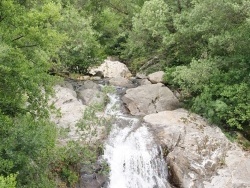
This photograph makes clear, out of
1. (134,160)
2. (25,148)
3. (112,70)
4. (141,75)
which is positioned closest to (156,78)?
(141,75)

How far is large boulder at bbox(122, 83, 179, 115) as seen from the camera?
17578 mm

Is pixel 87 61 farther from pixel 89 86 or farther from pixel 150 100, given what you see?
pixel 150 100

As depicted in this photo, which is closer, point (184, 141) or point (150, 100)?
point (184, 141)

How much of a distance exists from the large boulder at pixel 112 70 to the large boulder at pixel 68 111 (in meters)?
7.80

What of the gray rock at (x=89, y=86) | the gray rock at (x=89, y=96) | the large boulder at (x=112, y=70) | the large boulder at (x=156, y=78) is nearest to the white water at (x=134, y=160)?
the gray rock at (x=89, y=96)

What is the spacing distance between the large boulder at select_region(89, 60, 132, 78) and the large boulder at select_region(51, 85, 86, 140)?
7801 mm

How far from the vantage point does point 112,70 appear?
26.9 meters

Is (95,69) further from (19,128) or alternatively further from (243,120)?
(19,128)

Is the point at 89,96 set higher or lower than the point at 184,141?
higher

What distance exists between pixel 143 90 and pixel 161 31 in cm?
436

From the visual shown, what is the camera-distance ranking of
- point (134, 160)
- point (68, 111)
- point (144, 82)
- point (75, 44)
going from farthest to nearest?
point (75, 44) < point (144, 82) < point (68, 111) < point (134, 160)

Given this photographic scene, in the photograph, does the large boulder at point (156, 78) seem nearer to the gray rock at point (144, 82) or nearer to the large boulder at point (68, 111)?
the gray rock at point (144, 82)

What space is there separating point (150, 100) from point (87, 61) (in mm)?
8101

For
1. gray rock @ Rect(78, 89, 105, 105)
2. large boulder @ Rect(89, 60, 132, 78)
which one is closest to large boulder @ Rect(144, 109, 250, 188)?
gray rock @ Rect(78, 89, 105, 105)
